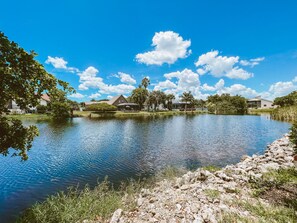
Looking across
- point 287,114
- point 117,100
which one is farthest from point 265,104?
point 117,100

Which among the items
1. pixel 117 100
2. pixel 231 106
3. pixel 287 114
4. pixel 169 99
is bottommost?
pixel 287 114

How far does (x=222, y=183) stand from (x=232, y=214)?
8.35ft

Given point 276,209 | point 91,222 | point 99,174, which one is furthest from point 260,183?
point 99,174

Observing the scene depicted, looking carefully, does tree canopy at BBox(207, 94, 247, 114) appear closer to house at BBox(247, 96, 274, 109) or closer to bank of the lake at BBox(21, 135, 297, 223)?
house at BBox(247, 96, 274, 109)

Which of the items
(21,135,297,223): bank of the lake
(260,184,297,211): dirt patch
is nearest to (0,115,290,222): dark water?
(21,135,297,223): bank of the lake

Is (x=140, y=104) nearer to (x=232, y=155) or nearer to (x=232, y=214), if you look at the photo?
(x=232, y=155)

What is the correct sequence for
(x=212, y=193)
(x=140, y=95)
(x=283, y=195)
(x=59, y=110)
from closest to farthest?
(x=283, y=195) < (x=212, y=193) < (x=59, y=110) < (x=140, y=95)

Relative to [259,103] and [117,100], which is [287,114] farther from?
[259,103]

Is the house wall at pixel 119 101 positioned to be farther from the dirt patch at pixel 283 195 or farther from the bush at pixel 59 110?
the dirt patch at pixel 283 195

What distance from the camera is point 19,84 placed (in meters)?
4.98

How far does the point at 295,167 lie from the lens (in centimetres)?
810

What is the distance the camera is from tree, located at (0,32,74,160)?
464 cm

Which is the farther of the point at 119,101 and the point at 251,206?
the point at 119,101

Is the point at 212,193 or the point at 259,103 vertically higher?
the point at 259,103
